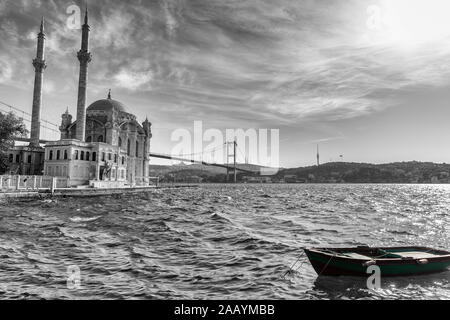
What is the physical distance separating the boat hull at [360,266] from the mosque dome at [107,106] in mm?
67532

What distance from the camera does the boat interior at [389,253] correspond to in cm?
1011

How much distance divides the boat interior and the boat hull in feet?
1.05

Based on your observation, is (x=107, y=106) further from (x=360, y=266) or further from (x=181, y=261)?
(x=360, y=266)

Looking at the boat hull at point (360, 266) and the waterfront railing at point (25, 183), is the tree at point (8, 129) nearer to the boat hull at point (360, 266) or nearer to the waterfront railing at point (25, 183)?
the waterfront railing at point (25, 183)

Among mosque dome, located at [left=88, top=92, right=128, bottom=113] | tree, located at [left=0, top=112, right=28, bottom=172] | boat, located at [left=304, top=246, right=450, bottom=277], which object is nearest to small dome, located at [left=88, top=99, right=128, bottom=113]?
mosque dome, located at [left=88, top=92, right=128, bottom=113]

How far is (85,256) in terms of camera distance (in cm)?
1097

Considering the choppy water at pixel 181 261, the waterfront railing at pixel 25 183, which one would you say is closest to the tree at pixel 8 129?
the waterfront railing at pixel 25 183

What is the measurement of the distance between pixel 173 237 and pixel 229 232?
326 centimetres

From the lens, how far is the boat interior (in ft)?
33.2

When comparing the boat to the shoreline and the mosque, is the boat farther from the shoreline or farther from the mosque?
the mosque

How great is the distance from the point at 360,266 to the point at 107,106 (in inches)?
2788

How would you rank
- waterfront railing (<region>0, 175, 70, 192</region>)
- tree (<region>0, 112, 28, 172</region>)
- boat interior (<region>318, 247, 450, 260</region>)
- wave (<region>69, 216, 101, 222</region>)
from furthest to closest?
tree (<region>0, 112, 28, 172</region>) → waterfront railing (<region>0, 175, 70, 192</region>) → wave (<region>69, 216, 101, 222</region>) → boat interior (<region>318, 247, 450, 260</region>)
